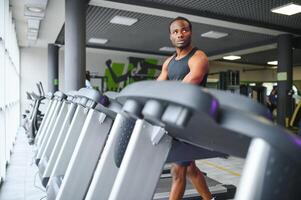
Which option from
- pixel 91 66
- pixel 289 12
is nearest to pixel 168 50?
pixel 91 66

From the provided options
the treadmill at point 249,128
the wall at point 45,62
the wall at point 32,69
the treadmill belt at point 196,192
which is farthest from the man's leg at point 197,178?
the wall at point 32,69

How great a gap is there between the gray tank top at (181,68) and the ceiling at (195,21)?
344cm

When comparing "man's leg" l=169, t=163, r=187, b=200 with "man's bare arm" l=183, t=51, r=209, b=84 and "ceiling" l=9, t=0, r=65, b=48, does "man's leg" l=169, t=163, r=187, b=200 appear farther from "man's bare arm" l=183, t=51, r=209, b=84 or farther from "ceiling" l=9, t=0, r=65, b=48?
"ceiling" l=9, t=0, r=65, b=48

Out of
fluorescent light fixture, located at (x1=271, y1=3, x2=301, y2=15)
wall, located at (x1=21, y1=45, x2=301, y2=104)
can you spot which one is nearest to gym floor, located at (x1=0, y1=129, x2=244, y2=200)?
fluorescent light fixture, located at (x1=271, y1=3, x2=301, y2=15)

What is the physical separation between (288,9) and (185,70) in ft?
15.5

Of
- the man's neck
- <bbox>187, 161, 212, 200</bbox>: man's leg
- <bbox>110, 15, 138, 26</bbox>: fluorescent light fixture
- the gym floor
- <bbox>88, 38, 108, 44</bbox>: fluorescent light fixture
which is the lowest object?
the gym floor

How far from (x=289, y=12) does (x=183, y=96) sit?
21.6 feet

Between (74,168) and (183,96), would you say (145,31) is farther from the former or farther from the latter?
(183,96)

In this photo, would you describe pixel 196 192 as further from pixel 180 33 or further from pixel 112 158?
pixel 112 158

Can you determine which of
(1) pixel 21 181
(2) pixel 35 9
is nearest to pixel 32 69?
(2) pixel 35 9

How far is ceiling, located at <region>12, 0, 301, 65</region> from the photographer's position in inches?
227

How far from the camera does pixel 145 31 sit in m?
8.26

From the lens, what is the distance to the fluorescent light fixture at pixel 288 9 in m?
5.81

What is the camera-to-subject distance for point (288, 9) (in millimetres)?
6004
